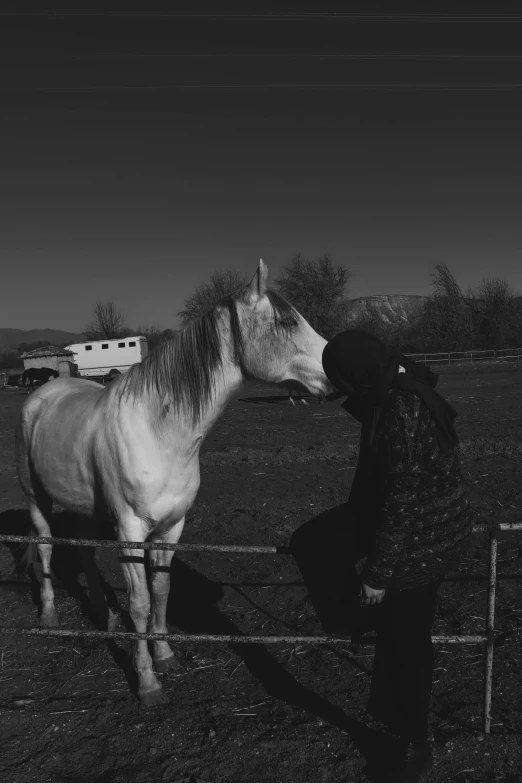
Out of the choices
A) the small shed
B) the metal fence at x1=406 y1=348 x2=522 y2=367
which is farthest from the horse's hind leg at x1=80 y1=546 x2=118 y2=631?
the small shed

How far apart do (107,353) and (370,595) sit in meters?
40.4

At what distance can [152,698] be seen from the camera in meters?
2.93

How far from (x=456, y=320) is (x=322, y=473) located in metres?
42.0

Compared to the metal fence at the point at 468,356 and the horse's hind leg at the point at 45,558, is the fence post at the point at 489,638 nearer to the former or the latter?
Answer: the horse's hind leg at the point at 45,558

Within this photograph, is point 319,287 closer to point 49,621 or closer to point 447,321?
point 447,321

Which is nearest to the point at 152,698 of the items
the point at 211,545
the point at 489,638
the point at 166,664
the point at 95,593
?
the point at 166,664

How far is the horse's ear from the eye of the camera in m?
2.75

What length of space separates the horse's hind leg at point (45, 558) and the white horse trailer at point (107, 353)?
35.6 m

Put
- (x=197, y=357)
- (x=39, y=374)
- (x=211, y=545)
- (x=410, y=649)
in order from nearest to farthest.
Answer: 1. (x=410, y=649)
2. (x=211, y=545)
3. (x=197, y=357)
4. (x=39, y=374)

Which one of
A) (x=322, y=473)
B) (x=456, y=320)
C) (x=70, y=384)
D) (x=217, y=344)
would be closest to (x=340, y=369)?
(x=217, y=344)

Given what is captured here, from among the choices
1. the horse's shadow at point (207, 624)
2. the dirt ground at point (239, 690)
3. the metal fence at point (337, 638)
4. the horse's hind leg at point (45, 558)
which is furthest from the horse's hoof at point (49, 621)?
the metal fence at point (337, 638)

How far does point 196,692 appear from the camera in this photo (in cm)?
305

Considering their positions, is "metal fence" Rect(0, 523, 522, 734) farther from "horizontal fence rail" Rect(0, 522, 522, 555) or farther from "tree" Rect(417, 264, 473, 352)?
"tree" Rect(417, 264, 473, 352)

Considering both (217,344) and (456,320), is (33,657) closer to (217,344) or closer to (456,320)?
(217,344)
